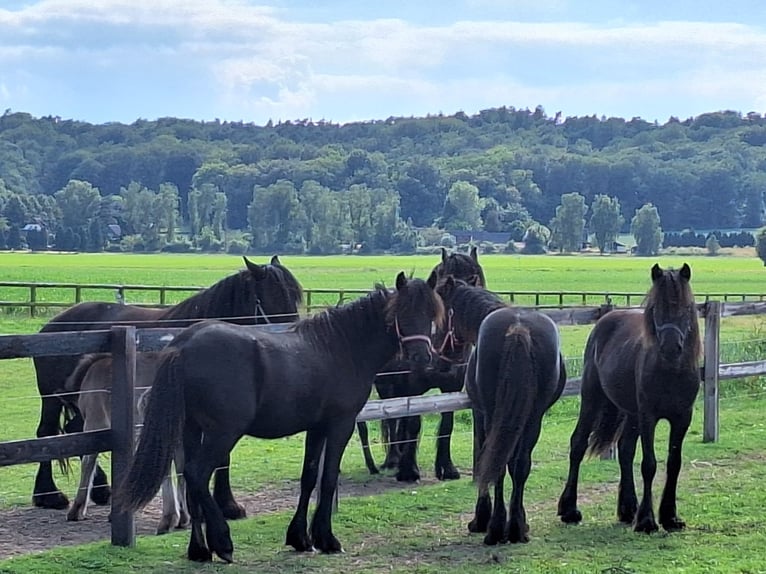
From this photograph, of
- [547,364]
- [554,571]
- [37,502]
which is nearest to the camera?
[554,571]

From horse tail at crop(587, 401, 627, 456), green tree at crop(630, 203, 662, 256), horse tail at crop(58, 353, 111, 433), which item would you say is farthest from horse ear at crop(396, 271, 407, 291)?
green tree at crop(630, 203, 662, 256)

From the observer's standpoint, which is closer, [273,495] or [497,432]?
[497,432]

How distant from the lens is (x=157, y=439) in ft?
19.7

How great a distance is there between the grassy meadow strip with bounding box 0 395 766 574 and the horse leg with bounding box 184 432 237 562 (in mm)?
119

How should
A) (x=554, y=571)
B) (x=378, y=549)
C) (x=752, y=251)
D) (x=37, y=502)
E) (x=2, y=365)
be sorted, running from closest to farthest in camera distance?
(x=554, y=571) → (x=378, y=549) → (x=37, y=502) → (x=2, y=365) → (x=752, y=251)

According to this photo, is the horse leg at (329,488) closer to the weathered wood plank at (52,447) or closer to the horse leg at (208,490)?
the horse leg at (208,490)

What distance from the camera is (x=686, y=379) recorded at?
7.45 meters

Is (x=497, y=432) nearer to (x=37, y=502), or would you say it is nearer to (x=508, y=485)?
(x=508, y=485)

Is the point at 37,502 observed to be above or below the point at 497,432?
below

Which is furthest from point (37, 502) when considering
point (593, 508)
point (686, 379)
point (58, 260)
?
point (58, 260)

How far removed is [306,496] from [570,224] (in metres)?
106

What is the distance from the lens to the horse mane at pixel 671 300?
718 cm

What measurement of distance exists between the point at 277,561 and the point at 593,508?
2938 millimetres

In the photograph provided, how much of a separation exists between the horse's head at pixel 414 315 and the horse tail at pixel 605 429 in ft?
7.43
